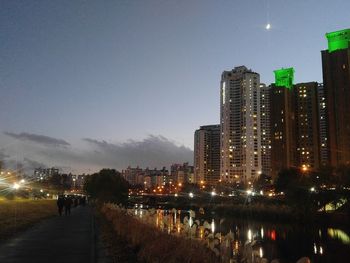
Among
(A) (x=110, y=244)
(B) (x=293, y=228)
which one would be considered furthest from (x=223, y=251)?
(B) (x=293, y=228)

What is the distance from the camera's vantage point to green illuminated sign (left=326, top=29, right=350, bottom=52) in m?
124

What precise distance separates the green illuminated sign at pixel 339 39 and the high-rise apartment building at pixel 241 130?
149 ft

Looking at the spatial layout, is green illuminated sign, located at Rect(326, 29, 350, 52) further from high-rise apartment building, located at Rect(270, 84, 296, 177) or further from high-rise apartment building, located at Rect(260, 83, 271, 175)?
high-rise apartment building, located at Rect(260, 83, 271, 175)

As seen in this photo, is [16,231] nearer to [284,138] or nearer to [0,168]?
[0,168]

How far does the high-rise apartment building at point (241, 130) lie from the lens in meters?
165

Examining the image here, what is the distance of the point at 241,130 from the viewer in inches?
6511

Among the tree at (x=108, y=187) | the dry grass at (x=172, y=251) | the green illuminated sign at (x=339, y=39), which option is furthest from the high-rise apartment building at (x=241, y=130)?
the dry grass at (x=172, y=251)

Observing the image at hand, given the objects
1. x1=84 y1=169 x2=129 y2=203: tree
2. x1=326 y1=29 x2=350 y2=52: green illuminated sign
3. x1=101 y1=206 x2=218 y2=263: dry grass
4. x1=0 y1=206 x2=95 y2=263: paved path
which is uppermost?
x1=326 y1=29 x2=350 y2=52: green illuminated sign

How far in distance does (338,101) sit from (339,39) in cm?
2654

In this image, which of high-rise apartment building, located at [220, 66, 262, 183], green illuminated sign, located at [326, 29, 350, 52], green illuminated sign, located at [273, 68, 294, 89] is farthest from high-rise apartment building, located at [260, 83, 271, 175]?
green illuminated sign, located at [326, 29, 350, 52]

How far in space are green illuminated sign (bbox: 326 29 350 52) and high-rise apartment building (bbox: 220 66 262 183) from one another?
4542 centimetres

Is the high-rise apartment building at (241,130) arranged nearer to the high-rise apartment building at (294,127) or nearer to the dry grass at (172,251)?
the high-rise apartment building at (294,127)

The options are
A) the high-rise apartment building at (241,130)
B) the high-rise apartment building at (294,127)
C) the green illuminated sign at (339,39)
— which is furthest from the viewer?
the high-rise apartment building at (241,130)

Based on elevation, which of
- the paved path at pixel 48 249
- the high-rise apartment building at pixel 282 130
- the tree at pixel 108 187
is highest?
the high-rise apartment building at pixel 282 130
